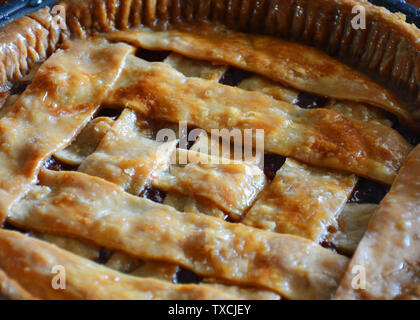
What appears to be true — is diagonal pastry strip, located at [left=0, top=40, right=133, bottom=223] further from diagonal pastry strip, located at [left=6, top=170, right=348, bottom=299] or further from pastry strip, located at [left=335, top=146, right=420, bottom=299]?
pastry strip, located at [left=335, top=146, right=420, bottom=299]

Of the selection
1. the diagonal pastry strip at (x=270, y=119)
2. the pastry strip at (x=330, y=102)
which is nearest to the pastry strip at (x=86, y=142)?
the diagonal pastry strip at (x=270, y=119)

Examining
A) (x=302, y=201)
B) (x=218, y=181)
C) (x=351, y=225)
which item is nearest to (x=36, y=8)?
(x=218, y=181)

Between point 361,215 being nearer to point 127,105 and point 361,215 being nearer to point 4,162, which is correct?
point 127,105

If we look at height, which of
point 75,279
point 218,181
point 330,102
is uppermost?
point 330,102

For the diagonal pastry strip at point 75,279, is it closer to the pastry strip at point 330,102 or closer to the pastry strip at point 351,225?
the pastry strip at point 351,225

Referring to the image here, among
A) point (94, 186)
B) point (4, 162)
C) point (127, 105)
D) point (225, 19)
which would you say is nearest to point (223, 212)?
point (94, 186)

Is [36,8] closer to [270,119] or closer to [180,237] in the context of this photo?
[270,119]

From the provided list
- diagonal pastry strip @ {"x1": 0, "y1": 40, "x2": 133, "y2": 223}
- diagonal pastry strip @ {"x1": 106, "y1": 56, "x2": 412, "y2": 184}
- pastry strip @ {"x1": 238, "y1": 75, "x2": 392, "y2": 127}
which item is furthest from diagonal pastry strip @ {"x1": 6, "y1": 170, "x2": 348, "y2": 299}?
pastry strip @ {"x1": 238, "y1": 75, "x2": 392, "y2": 127}
